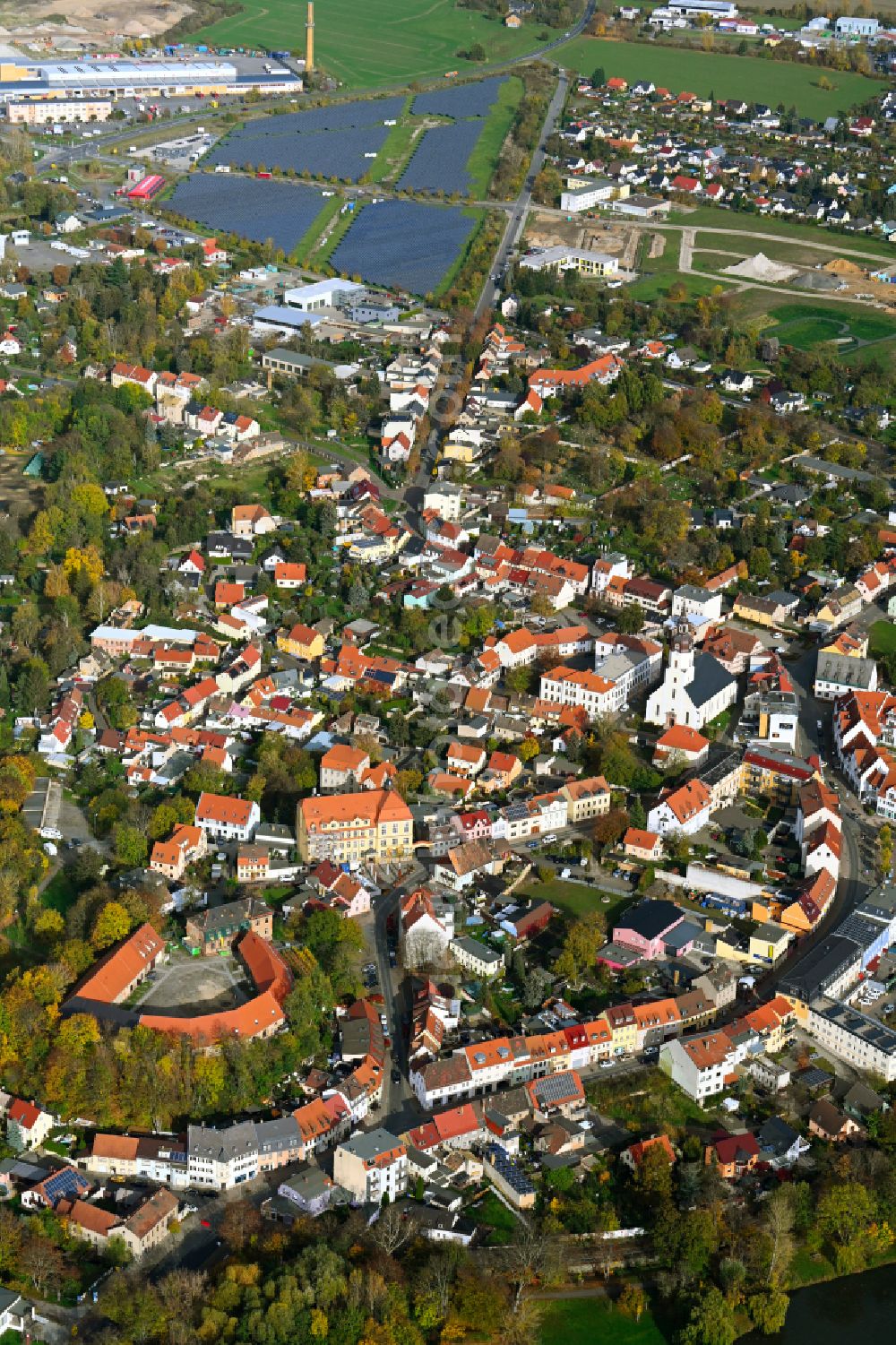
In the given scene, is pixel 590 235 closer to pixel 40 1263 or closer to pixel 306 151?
pixel 306 151

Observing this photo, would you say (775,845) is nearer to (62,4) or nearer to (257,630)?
(257,630)

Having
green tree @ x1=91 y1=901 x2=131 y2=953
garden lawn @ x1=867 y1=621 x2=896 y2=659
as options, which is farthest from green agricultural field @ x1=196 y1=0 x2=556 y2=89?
green tree @ x1=91 y1=901 x2=131 y2=953

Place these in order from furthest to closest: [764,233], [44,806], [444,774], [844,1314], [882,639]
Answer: [764,233] → [882,639] → [444,774] → [44,806] → [844,1314]

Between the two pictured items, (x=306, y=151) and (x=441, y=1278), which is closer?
(x=441, y=1278)

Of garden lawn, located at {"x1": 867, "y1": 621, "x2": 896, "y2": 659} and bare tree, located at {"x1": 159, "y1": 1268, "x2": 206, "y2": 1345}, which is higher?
bare tree, located at {"x1": 159, "y1": 1268, "x2": 206, "y2": 1345}

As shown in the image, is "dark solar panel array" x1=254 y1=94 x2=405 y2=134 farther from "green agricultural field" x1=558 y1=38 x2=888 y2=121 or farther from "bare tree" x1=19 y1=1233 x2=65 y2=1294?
"bare tree" x1=19 y1=1233 x2=65 y2=1294

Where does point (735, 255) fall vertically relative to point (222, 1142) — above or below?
below

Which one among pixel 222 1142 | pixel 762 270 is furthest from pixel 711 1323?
pixel 762 270
